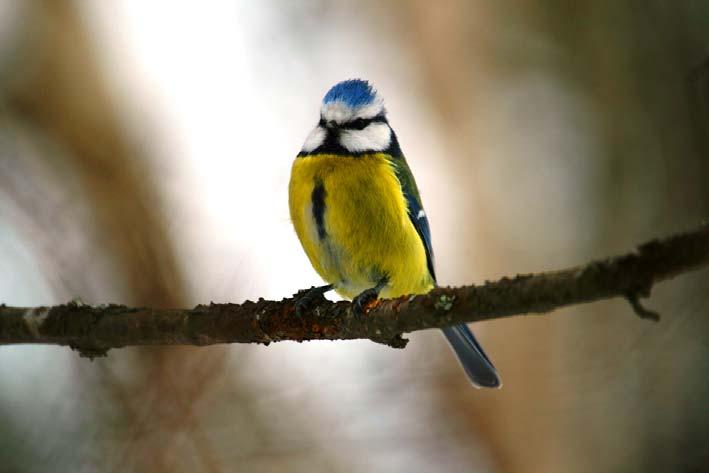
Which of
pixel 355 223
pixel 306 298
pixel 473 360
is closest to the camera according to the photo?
pixel 306 298

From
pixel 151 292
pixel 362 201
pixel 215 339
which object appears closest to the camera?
pixel 215 339

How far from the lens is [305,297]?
2072 millimetres

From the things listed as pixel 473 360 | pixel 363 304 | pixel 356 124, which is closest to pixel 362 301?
pixel 363 304

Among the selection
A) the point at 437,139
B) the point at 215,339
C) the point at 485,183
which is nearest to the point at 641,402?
the point at 485,183

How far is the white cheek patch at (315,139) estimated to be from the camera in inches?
97.0

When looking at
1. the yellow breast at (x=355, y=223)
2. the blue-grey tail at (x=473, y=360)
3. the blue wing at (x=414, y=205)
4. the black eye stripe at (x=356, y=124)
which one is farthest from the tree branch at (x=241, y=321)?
the blue-grey tail at (x=473, y=360)

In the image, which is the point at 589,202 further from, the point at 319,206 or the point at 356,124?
the point at 319,206

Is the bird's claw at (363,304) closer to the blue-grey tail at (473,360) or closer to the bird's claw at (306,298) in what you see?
the bird's claw at (306,298)

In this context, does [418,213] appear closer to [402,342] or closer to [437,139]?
[402,342]

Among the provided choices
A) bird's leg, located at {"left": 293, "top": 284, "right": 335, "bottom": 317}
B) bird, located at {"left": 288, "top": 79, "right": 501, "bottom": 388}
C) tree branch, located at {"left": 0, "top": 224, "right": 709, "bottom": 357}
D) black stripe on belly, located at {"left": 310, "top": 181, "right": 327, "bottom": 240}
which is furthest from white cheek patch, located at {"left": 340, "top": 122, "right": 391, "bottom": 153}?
tree branch, located at {"left": 0, "top": 224, "right": 709, "bottom": 357}

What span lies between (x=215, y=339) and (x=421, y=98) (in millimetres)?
2180

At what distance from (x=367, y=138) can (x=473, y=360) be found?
861 millimetres

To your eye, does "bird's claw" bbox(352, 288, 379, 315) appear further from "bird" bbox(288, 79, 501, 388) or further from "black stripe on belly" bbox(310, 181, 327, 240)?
"black stripe on belly" bbox(310, 181, 327, 240)

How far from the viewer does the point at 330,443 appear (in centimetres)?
283
